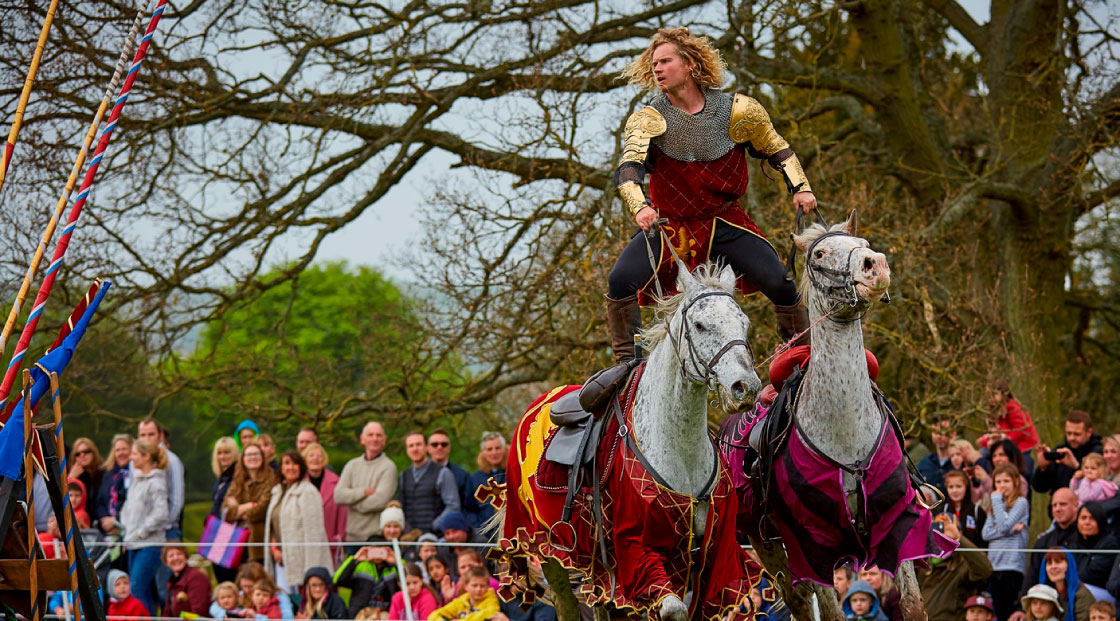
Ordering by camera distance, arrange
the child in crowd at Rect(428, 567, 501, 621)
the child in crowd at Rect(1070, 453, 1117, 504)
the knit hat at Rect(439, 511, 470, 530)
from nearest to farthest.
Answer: the child in crowd at Rect(1070, 453, 1117, 504) → the child in crowd at Rect(428, 567, 501, 621) → the knit hat at Rect(439, 511, 470, 530)

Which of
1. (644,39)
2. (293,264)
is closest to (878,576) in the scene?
(644,39)

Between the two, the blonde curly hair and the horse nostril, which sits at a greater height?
the blonde curly hair

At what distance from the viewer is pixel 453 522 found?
30.0 feet

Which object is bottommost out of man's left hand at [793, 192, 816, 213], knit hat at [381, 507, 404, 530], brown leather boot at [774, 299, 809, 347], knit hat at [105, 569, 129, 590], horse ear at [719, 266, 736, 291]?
knit hat at [105, 569, 129, 590]

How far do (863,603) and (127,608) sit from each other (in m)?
5.22

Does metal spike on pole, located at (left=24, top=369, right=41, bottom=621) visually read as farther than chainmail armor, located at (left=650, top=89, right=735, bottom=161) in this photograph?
No

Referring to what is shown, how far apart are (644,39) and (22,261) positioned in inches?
229

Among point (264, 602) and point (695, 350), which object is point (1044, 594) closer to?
point (695, 350)

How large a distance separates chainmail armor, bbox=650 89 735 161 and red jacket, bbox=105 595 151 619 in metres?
5.83

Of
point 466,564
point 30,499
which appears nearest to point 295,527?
point 466,564

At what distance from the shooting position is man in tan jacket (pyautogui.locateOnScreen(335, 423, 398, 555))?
31.4ft

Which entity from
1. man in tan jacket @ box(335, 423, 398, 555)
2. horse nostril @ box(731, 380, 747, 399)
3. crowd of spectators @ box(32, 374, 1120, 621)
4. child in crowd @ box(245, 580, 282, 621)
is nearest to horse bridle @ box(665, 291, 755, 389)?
horse nostril @ box(731, 380, 747, 399)

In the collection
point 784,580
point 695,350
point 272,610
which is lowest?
point 784,580

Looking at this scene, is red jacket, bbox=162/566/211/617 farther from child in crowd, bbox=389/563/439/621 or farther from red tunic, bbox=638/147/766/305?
red tunic, bbox=638/147/766/305
